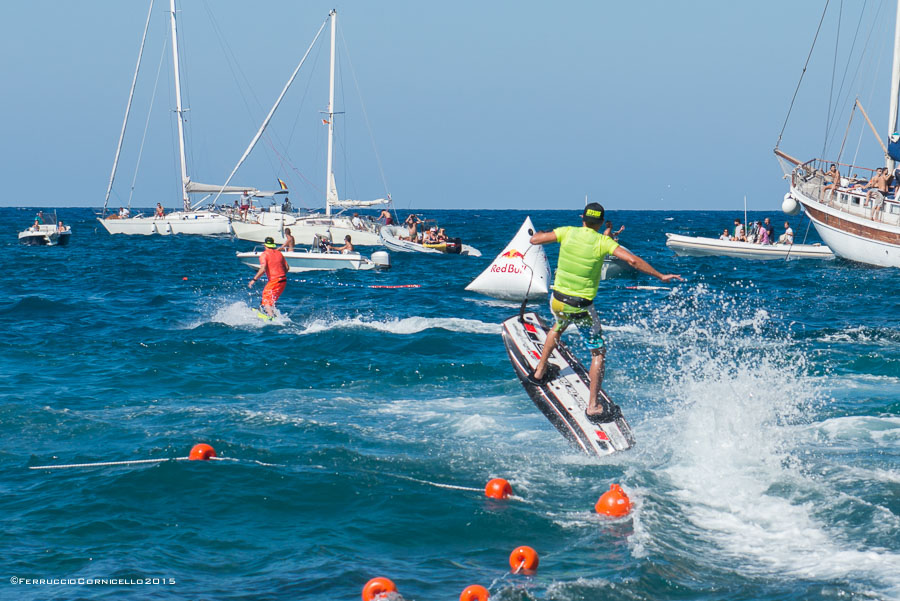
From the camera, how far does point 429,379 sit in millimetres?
15773

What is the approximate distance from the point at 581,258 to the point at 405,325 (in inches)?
472

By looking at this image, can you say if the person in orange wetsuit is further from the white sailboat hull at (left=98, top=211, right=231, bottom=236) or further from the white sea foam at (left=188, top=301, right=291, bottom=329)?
the white sailboat hull at (left=98, top=211, right=231, bottom=236)

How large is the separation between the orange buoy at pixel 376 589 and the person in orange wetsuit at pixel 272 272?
14.2m

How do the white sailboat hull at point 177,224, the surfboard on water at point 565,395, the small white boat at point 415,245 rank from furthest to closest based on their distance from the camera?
the white sailboat hull at point 177,224 < the small white boat at point 415,245 < the surfboard on water at point 565,395

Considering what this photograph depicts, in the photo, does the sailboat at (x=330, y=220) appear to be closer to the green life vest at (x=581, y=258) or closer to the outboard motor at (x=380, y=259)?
the outboard motor at (x=380, y=259)

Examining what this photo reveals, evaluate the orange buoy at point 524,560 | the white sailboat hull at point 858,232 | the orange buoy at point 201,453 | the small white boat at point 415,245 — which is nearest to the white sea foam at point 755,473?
the orange buoy at point 524,560

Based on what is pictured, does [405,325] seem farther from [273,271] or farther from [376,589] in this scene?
[376,589]

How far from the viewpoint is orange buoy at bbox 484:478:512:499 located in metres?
9.06

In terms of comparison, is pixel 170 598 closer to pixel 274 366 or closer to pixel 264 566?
pixel 264 566

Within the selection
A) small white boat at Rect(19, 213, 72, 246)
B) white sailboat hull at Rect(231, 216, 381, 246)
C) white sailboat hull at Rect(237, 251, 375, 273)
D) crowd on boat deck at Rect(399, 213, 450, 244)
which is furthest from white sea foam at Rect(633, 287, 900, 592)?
small white boat at Rect(19, 213, 72, 246)

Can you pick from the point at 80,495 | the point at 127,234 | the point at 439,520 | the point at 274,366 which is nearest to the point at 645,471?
the point at 439,520

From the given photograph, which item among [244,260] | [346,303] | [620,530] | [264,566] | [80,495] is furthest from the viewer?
[244,260]

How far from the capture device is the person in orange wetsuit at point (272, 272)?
2041 cm

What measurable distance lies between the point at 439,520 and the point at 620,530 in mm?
1765
